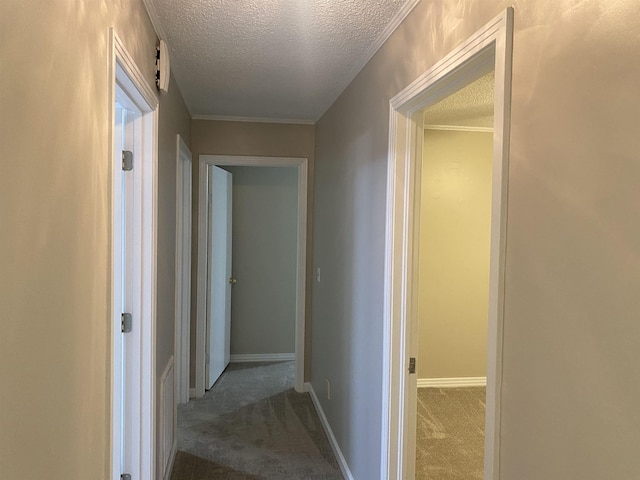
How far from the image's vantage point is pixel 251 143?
395cm

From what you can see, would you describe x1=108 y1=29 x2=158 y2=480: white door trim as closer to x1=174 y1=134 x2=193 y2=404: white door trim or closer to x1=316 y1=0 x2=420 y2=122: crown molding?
x1=316 y1=0 x2=420 y2=122: crown molding

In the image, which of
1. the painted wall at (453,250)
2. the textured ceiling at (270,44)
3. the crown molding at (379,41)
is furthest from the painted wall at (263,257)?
the crown molding at (379,41)

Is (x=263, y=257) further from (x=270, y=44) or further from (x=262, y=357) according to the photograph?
(x=270, y=44)

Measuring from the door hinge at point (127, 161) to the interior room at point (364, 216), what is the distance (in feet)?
0.04

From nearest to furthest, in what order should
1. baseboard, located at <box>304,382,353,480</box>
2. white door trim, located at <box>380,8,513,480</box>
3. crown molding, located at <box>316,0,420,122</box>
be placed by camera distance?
crown molding, located at <box>316,0,420,122</box> < white door trim, located at <box>380,8,513,480</box> < baseboard, located at <box>304,382,353,480</box>

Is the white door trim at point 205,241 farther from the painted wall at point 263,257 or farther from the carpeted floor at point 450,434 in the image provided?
the carpeted floor at point 450,434

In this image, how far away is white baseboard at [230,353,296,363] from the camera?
506 centimetres

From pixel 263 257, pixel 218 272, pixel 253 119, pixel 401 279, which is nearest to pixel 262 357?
pixel 263 257

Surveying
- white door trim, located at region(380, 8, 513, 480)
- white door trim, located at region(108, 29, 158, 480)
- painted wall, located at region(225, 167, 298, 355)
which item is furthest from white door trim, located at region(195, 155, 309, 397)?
white door trim, located at region(380, 8, 513, 480)

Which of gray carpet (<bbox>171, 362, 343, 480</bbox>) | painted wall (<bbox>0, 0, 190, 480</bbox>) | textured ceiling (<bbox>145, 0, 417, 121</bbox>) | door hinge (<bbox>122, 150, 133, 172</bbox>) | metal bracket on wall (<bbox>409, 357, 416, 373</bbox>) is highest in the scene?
textured ceiling (<bbox>145, 0, 417, 121</bbox>)

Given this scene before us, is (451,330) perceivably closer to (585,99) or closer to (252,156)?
(252,156)

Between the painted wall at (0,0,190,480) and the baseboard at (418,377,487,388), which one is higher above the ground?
the painted wall at (0,0,190,480)

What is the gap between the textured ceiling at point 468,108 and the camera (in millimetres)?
2912

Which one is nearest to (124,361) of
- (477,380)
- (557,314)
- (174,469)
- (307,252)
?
(174,469)
